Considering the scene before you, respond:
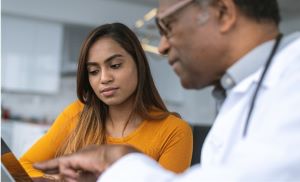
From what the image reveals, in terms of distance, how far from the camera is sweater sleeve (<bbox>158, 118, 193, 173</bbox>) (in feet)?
5.15

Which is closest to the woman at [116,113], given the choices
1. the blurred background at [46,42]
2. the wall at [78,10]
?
the blurred background at [46,42]

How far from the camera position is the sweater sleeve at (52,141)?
167 centimetres

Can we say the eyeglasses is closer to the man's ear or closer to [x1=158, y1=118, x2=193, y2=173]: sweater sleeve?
the man's ear

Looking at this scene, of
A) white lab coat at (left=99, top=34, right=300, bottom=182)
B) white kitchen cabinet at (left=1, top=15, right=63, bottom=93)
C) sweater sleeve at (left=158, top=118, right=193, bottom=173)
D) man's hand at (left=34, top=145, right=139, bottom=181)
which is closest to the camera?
white lab coat at (left=99, top=34, right=300, bottom=182)

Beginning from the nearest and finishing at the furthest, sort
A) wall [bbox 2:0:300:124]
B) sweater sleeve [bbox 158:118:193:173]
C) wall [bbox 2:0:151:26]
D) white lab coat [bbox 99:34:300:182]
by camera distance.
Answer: white lab coat [bbox 99:34:300:182]
sweater sleeve [bbox 158:118:193:173]
wall [bbox 2:0:151:26]
wall [bbox 2:0:300:124]

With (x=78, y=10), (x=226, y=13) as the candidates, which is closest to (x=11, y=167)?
(x=226, y=13)

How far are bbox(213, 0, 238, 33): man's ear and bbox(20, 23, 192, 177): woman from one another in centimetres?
81

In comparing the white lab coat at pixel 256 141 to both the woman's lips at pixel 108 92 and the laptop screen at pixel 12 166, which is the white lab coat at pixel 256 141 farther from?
the woman's lips at pixel 108 92

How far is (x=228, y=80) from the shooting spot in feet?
2.78

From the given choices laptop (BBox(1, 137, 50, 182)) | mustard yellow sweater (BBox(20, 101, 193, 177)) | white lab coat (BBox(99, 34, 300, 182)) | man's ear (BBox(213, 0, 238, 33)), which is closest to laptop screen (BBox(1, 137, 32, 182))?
laptop (BBox(1, 137, 50, 182))

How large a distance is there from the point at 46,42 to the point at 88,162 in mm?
5896

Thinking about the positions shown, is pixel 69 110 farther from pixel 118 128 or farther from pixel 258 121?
pixel 258 121

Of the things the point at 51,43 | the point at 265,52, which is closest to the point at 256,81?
the point at 265,52

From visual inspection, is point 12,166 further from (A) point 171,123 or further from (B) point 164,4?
(A) point 171,123
